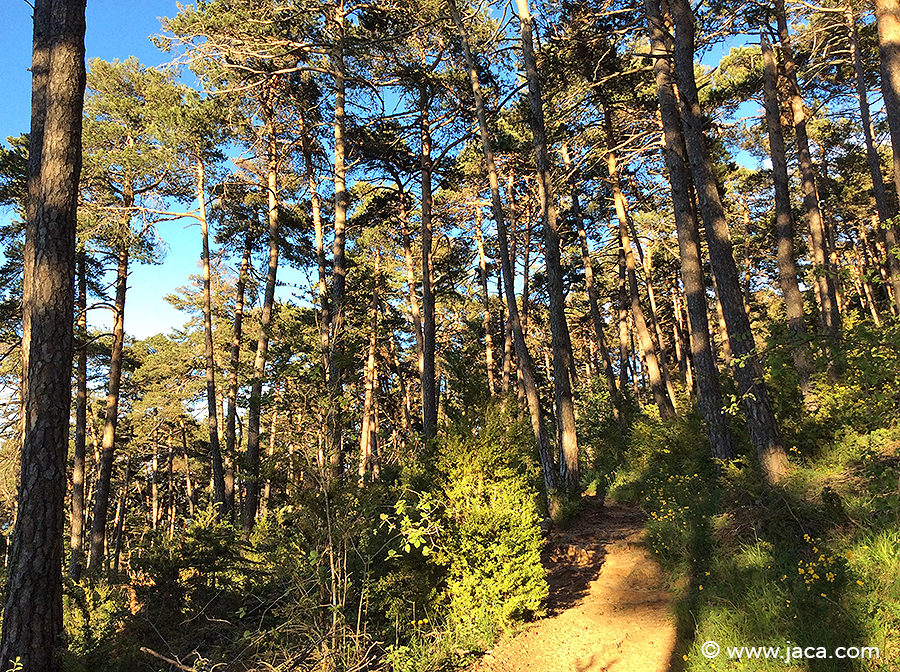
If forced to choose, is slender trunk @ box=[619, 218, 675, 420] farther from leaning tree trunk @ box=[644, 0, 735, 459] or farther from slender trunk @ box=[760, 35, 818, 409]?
leaning tree trunk @ box=[644, 0, 735, 459]

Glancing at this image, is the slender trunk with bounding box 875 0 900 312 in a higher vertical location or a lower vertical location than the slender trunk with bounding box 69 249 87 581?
higher

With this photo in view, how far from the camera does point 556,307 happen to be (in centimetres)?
1040

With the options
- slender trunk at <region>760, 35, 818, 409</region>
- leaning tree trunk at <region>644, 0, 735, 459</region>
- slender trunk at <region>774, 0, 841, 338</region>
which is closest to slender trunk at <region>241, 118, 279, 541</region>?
leaning tree trunk at <region>644, 0, 735, 459</region>

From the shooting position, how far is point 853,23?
11.9 meters

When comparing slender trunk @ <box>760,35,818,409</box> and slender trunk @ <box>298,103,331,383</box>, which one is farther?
slender trunk @ <box>298,103,331,383</box>

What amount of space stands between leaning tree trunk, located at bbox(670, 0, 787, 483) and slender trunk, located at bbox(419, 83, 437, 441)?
725 cm

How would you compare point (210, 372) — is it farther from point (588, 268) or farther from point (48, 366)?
point (588, 268)

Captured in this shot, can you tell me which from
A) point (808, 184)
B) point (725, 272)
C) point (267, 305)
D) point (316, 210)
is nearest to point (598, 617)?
point (725, 272)

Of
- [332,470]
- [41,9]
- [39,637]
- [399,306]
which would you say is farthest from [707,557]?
[399,306]

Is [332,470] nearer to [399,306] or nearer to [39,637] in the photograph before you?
[39,637]

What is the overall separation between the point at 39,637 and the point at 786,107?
20.8 metres

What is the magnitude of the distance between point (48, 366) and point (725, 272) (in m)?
8.48

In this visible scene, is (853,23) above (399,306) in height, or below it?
above

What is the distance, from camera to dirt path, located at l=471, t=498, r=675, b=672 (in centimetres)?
492
